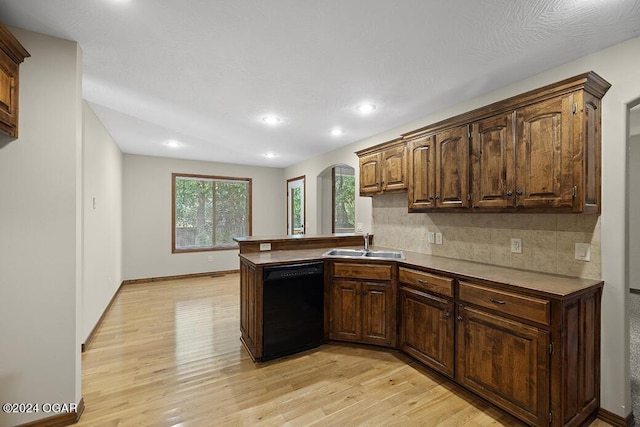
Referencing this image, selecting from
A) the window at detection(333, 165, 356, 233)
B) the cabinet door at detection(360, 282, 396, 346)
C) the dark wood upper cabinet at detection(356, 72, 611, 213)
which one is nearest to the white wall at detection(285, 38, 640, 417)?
the dark wood upper cabinet at detection(356, 72, 611, 213)

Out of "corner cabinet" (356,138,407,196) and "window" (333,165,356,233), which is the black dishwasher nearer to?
"corner cabinet" (356,138,407,196)

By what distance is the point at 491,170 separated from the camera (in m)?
2.42

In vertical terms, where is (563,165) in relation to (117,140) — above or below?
below

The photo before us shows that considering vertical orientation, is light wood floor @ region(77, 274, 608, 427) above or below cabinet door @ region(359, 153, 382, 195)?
below

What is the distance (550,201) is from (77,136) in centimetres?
333

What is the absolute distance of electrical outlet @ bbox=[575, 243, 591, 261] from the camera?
210 cm

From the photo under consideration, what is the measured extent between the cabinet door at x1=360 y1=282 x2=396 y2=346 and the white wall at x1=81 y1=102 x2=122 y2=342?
9.12 ft

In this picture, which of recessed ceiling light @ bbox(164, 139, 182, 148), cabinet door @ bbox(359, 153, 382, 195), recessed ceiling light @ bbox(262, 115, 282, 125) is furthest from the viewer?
recessed ceiling light @ bbox(164, 139, 182, 148)

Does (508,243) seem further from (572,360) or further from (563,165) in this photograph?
(572,360)

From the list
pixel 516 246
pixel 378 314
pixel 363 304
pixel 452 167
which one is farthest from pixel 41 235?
pixel 516 246

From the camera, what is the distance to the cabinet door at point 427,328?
2389mm

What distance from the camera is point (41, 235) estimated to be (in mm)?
1917

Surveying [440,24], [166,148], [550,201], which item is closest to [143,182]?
[166,148]

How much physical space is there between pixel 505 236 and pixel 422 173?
956 mm
